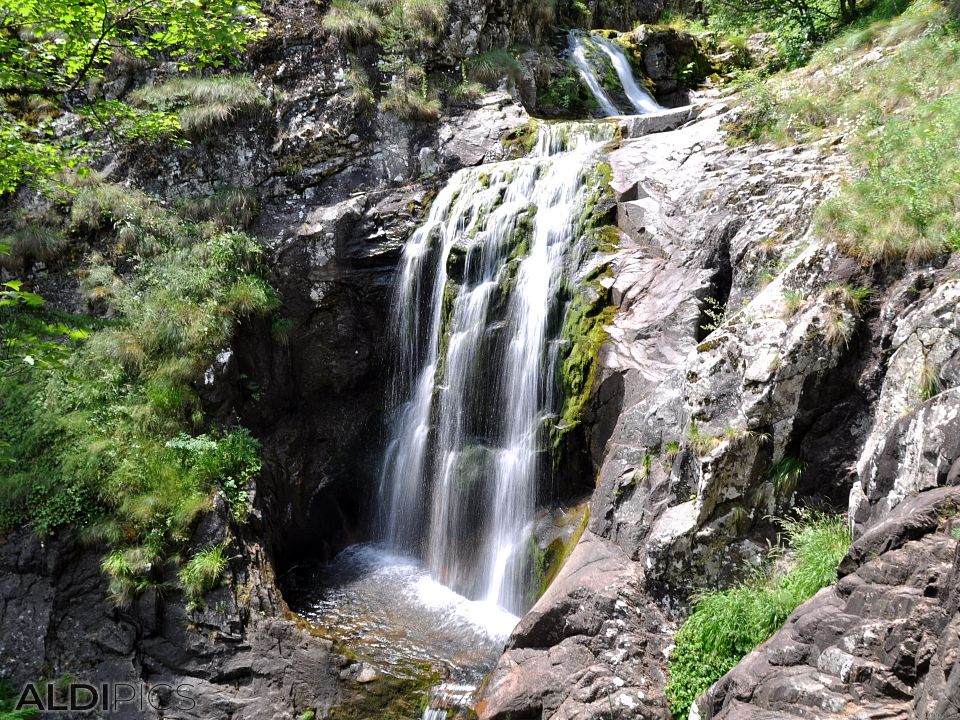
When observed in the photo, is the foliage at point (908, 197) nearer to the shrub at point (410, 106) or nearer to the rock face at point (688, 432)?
the rock face at point (688, 432)

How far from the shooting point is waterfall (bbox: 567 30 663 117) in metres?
14.0

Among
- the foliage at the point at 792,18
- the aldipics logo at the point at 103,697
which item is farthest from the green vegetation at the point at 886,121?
the aldipics logo at the point at 103,697

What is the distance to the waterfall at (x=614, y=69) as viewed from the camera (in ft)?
46.0

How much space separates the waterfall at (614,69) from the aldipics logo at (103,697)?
488 inches

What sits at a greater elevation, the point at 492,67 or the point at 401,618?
the point at 492,67

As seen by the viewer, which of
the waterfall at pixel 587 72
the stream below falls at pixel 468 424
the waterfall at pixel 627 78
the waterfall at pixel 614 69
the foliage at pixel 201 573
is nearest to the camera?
the foliage at pixel 201 573

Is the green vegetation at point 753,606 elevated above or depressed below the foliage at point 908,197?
below

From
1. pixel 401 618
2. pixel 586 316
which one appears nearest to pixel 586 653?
pixel 401 618

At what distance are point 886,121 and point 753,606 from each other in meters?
5.67

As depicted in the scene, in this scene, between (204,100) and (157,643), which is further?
(204,100)

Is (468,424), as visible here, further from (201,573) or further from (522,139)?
(522,139)

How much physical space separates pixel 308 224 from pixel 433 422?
4.36 meters

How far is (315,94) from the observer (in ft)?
40.7

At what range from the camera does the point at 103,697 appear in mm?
6816
